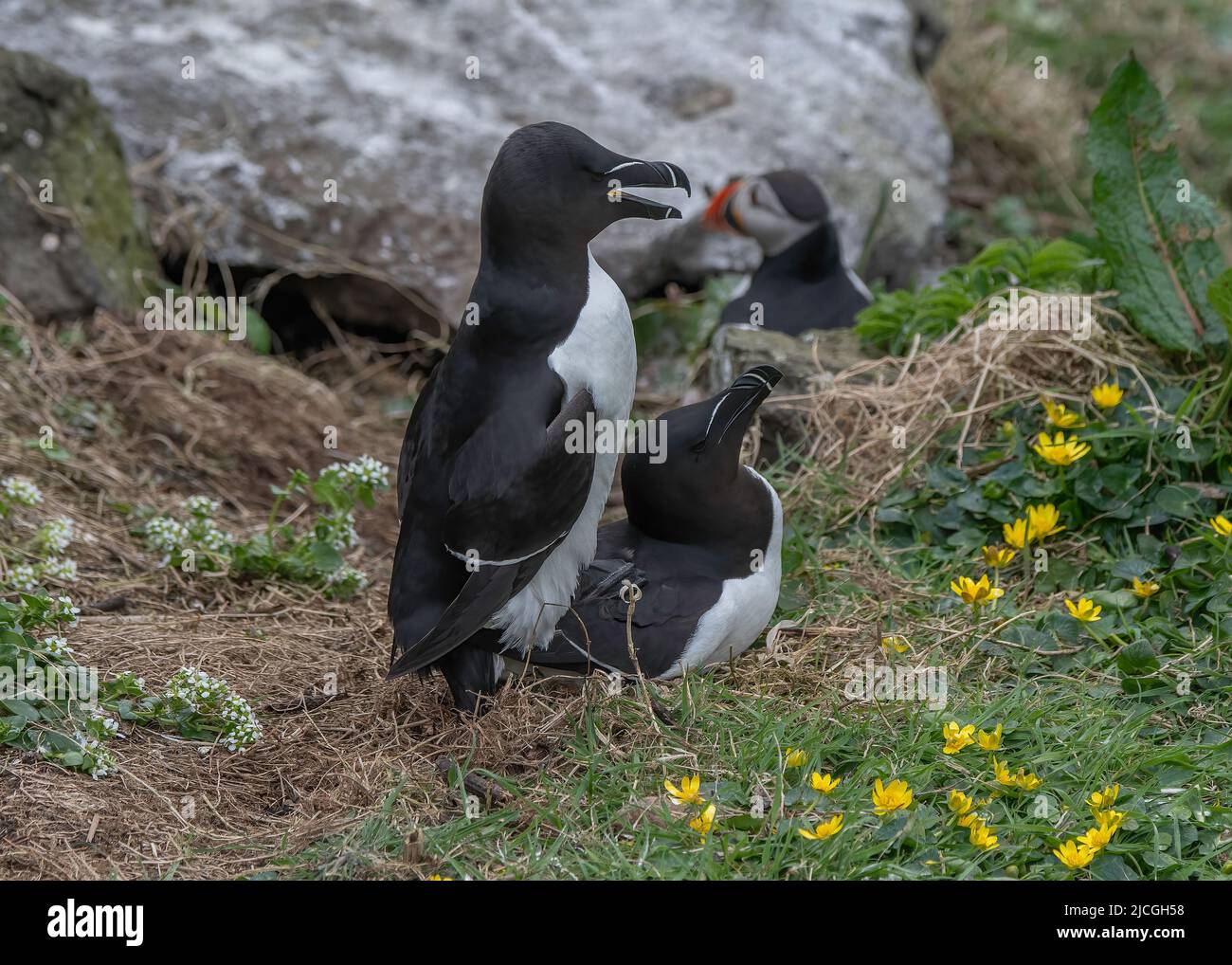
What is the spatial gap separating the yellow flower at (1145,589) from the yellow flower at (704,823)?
154 centimetres

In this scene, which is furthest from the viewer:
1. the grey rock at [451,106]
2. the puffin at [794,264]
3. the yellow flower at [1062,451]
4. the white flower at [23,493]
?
the grey rock at [451,106]

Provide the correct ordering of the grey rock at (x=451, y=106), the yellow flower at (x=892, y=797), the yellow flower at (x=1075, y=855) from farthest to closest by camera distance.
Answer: the grey rock at (x=451, y=106) → the yellow flower at (x=892, y=797) → the yellow flower at (x=1075, y=855)

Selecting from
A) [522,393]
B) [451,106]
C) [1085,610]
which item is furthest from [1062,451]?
[451,106]

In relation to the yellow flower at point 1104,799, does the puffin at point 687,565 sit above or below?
above

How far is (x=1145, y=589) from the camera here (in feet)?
11.8

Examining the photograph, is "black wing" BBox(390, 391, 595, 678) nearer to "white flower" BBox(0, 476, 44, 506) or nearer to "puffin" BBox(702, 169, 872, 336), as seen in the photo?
"white flower" BBox(0, 476, 44, 506)

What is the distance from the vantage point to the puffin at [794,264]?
17.9 feet

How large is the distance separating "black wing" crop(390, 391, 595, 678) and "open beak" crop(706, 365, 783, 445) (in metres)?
0.43

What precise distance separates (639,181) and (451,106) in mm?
3252

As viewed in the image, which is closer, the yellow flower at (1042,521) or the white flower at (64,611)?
the white flower at (64,611)

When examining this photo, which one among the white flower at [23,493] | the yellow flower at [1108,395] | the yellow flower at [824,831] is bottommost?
the yellow flower at [824,831]

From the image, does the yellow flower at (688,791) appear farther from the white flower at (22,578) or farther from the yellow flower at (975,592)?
the white flower at (22,578)

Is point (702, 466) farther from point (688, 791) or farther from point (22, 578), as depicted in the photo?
point (22, 578)

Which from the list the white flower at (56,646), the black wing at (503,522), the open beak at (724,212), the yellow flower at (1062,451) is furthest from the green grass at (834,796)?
the open beak at (724,212)
